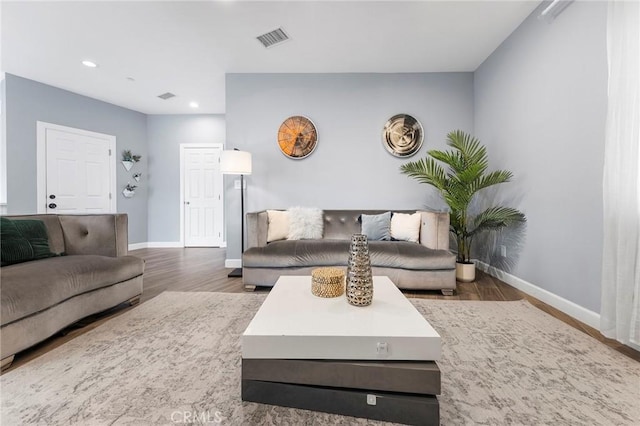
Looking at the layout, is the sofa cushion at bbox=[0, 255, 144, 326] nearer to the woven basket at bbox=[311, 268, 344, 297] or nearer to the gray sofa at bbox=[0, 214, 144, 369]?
the gray sofa at bbox=[0, 214, 144, 369]

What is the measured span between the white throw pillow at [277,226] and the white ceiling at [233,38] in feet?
6.36

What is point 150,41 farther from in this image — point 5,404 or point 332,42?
point 5,404

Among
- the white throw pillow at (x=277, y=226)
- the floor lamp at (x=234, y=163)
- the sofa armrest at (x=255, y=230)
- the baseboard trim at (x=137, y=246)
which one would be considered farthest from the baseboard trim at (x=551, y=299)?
the baseboard trim at (x=137, y=246)

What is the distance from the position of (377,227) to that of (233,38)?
260cm

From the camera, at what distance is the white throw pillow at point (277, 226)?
3018mm

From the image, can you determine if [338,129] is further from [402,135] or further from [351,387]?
[351,387]

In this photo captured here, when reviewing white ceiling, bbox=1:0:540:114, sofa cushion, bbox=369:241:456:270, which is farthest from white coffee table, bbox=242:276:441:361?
white ceiling, bbox=1:0:540:114

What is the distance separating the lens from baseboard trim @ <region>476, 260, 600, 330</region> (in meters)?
1.88

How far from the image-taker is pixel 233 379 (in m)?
1.25

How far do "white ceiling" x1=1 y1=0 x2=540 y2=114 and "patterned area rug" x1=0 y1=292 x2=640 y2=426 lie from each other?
2719 millimetres

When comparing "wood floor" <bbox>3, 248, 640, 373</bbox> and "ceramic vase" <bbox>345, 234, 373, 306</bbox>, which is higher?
"ceramic vase" <bbox>345, 234, 373, 306</bbox>

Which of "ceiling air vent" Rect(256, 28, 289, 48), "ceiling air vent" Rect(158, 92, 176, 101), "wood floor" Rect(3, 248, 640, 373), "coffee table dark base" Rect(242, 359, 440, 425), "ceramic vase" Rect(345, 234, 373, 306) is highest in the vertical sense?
"ceiling air vent" Rect(256, 28, 289, 48)

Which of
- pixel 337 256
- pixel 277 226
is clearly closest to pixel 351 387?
pixel 337 256

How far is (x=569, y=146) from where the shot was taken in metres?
2.11
